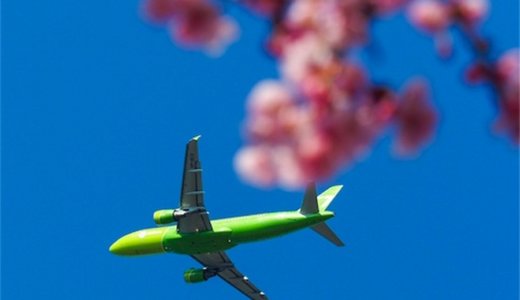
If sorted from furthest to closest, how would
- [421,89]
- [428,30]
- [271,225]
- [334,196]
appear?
[334,196] → [271,225] → [428,30] → [421,89]

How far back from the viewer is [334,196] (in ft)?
128

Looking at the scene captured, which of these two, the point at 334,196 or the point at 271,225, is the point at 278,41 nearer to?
the point at 271,225

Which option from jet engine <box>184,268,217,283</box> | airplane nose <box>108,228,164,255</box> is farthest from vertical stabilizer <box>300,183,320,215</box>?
jet engine <box>184,268,217,283</box>

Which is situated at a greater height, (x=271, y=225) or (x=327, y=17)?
(x=271, y=225)

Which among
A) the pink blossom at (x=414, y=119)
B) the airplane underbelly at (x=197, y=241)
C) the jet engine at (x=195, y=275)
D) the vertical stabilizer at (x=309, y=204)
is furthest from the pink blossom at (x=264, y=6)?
the jet engine at (x=195, y=275)

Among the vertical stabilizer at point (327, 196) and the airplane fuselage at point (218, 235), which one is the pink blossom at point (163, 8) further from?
the vertical stabilizer at point (327, 196)

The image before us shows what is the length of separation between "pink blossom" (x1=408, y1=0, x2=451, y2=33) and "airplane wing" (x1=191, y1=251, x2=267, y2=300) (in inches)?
1414

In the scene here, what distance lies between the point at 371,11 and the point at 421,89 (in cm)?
41

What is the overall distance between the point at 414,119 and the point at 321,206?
34276mm

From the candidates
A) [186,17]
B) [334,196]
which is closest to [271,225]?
[334,196]

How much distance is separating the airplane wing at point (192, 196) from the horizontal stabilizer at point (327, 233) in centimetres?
516

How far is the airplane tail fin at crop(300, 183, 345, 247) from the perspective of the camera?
1304 inches

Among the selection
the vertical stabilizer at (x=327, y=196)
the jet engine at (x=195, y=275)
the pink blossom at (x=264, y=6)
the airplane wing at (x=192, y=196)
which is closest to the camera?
the pink blossom at (x=264, y=6)

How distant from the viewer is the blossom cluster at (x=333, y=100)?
11.4ft
